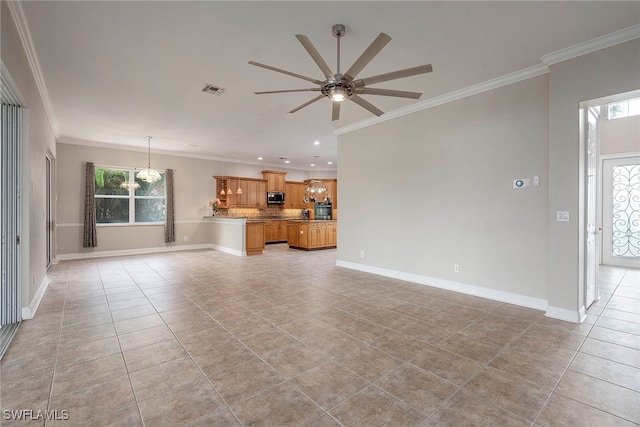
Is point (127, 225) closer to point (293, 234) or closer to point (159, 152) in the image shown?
point (159, 152)

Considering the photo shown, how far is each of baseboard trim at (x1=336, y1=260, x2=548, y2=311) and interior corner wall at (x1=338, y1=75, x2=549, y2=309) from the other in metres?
0.01

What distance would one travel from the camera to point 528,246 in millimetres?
3701

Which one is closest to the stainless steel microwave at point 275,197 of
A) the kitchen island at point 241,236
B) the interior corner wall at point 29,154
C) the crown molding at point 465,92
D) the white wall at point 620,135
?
A: the kitchen island at point 241,236

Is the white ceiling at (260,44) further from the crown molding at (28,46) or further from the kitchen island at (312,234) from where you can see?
the kitchen island at (312,234)

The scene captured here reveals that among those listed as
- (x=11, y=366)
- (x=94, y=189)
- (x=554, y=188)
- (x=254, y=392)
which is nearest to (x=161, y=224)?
(x=94, y=189)

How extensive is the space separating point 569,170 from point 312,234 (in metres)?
6.54

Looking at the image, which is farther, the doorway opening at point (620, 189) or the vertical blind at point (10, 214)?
the doorway opening at point (620, 189)

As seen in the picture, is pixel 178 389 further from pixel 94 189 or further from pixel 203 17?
pixel 94 189

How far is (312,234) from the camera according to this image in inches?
353

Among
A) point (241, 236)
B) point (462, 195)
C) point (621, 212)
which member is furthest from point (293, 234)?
point (621, 212)

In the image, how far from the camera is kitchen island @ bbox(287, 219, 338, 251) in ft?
29.3

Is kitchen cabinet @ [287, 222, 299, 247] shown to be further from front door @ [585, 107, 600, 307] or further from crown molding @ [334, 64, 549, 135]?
front door @ [585, 107, 600, 307]

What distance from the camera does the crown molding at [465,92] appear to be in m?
3.60

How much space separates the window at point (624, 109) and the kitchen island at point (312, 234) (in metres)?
6.87
